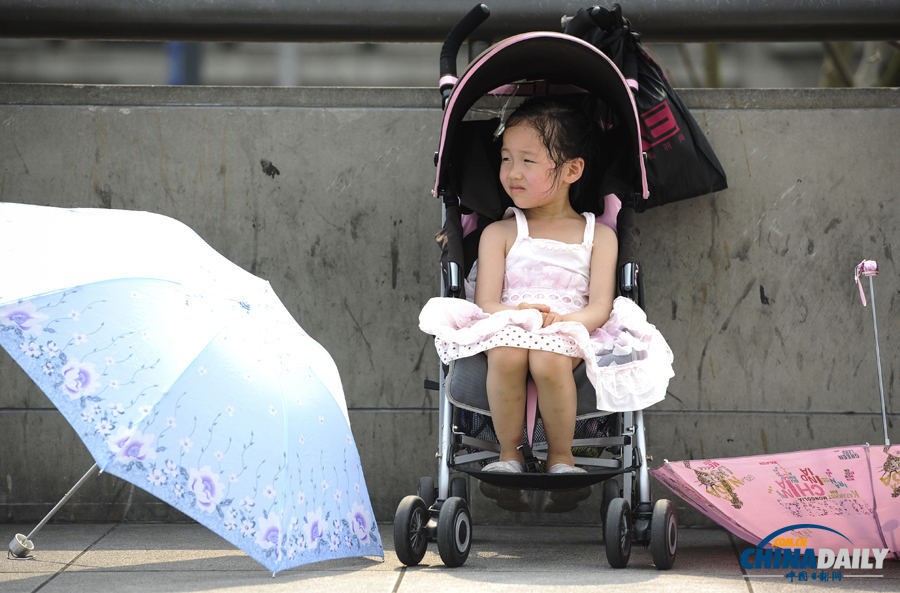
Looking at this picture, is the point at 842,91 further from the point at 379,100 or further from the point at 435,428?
the point at 435,428

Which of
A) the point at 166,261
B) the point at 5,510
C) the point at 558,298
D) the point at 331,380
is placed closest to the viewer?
the point at 166,261

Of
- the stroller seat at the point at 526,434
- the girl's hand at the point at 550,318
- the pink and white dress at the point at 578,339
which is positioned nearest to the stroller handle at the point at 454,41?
the pink and white dress at the point at 578,339

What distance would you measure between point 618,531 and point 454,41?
1922 millimetres

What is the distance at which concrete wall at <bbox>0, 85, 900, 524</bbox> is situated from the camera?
369cm

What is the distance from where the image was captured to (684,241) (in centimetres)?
376

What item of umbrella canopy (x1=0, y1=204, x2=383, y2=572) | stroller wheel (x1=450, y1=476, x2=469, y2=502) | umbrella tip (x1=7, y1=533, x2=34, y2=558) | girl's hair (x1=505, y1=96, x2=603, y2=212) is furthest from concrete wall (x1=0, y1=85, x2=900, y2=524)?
umbrella canopy (x1=0, y1=204, x2=383, y2=572)

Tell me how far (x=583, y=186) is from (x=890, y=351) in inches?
59.8

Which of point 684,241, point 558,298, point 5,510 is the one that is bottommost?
point 5,510

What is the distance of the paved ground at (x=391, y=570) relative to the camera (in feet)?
8.21

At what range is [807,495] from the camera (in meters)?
2.78

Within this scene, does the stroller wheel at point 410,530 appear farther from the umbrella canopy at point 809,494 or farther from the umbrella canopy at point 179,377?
the umbrella canopy at point 809,494

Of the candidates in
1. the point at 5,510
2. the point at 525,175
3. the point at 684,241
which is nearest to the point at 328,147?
the point at 525,175

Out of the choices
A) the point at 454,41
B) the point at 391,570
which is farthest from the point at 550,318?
the point at 454,41

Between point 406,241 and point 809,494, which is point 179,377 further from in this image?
point 809,494
